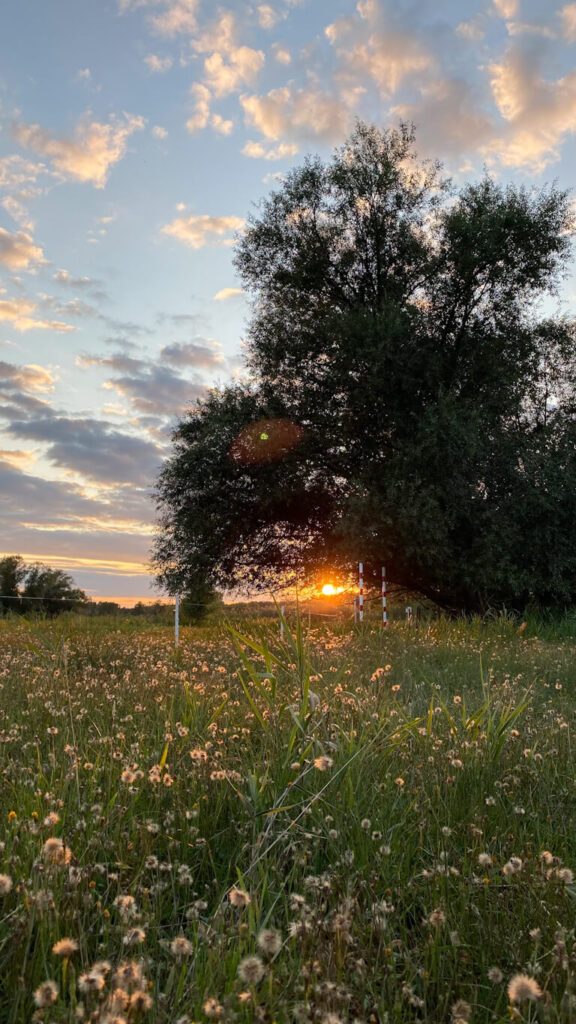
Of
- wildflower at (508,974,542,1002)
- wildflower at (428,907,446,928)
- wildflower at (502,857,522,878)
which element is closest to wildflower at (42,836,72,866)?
wildflower at (428,907,446,928)

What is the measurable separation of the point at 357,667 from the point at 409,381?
14.4 m

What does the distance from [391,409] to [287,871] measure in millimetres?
19184

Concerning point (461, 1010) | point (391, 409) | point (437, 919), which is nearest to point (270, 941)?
point (461, 1010)

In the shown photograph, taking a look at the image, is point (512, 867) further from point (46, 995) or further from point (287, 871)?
point (46, 995)

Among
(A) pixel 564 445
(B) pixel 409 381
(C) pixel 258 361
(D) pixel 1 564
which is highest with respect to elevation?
(C) pixel 258 361

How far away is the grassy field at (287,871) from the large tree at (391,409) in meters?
14.9

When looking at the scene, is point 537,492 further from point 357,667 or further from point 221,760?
point 221,760

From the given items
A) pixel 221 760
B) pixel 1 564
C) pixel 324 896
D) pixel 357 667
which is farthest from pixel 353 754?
pixel 1 564

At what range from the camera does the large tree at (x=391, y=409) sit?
768 inches

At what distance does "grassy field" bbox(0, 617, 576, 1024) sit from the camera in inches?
67.7

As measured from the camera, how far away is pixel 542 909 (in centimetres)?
223

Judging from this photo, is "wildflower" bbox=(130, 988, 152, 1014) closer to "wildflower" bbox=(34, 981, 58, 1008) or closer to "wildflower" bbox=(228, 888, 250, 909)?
"wildflower" bbox=(34, 981, 58, 1008)

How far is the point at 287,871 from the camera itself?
8.87 ft

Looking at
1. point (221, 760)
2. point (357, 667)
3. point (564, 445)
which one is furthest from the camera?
point (564, 445)
